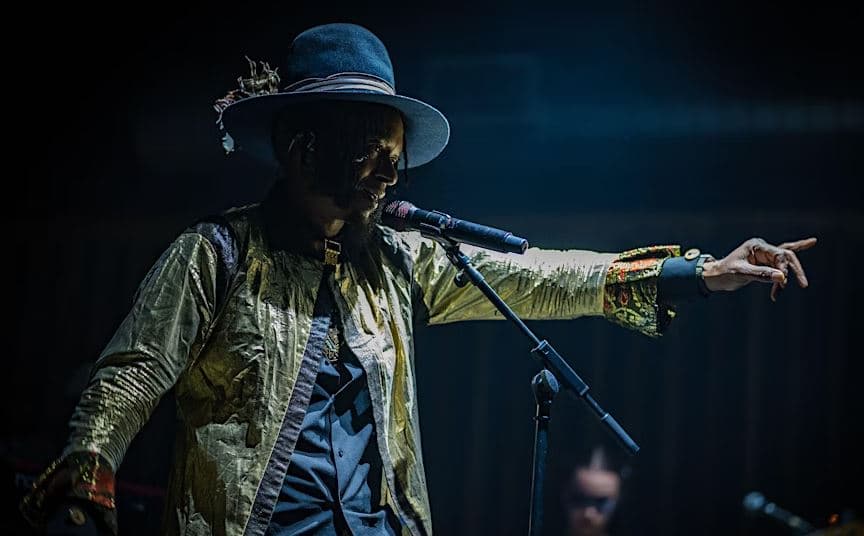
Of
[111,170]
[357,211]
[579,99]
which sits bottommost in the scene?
[357,211]

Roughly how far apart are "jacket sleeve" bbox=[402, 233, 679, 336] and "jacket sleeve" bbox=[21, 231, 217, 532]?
0.56m

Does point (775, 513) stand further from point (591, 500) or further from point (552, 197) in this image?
point (552, 197)

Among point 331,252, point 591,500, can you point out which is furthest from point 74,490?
point 591,500

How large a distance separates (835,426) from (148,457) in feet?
8.65

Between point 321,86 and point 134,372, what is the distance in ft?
2.55

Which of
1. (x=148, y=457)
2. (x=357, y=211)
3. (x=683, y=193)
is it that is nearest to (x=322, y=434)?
(x=357, y=211)

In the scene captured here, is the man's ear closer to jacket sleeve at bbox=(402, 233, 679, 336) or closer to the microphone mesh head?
jacket sleeve at bbox=(402, 233, 679, 336)

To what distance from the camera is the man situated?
6.13 feet

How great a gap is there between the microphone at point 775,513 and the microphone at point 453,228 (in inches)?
75.5

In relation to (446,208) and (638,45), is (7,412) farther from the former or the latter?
(638,45)

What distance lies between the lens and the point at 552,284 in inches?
90.0

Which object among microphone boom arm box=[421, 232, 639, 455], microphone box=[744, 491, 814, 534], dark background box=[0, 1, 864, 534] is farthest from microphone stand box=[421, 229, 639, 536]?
dark background box=[0, 1, 864, 534]

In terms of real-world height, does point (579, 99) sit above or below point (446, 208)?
above

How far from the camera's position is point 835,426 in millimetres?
3811
